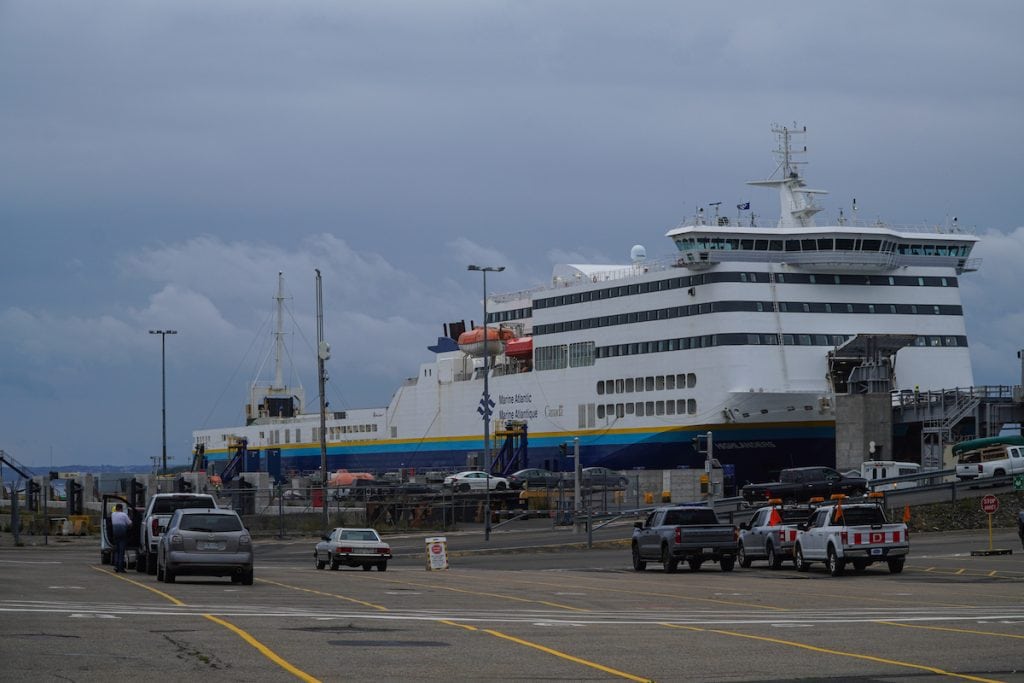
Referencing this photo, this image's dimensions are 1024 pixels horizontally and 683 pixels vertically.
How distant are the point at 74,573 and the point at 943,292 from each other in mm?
56992

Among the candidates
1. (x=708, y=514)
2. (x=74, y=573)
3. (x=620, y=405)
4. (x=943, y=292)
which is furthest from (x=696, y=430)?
(x=74, y=573)

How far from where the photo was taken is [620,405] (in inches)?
3155

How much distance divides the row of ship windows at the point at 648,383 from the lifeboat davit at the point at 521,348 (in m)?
9.05

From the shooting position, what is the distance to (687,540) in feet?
106

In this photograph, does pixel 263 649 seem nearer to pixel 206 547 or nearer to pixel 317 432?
pixel 206 547

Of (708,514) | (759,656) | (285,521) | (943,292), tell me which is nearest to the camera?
(759,656)

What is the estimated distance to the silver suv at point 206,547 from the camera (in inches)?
996

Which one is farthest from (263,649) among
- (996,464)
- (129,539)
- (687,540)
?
(996,464)

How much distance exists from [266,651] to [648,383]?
213 feet

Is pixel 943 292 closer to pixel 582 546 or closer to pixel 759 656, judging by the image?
pixel 582 546

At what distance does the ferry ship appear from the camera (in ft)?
240

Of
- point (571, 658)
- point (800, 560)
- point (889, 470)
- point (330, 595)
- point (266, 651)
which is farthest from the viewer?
point (889, 470)

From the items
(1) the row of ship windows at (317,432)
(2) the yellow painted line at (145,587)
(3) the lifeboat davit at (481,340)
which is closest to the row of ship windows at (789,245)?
(3) the lifeboat davit at (481,340)

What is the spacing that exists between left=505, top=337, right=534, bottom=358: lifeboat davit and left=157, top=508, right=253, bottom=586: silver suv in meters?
63.8
